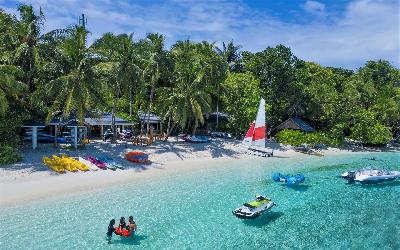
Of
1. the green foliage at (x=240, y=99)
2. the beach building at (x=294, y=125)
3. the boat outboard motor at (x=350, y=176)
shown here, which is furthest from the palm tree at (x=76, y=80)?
the beach building at (x=294, y=125)

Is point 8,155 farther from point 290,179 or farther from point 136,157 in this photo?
point 290,179

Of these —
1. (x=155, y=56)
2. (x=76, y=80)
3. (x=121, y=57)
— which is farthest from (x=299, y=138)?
(x=76, y=80)

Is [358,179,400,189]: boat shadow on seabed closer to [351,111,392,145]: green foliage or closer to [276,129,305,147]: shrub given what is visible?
[276,129,305,147]: shrub

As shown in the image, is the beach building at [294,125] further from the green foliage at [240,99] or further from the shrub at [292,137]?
the green foliage at [240,99]

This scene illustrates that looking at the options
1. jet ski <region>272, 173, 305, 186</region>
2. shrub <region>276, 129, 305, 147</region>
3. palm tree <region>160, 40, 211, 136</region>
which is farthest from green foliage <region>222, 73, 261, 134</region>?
jet ski <region>272, 173, 305, 186</region>

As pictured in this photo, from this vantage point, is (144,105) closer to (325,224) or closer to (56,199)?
(56,199)

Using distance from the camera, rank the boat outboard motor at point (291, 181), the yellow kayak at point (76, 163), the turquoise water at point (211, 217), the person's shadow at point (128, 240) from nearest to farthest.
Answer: the person's shadow at point (128, 240)
the turquoise water at point (211, 217)
the yellow kayak at point (76, 163)
the boat outboard motor at point (291, 181)

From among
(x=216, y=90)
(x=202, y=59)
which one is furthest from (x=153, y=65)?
(x=216, y=90)
